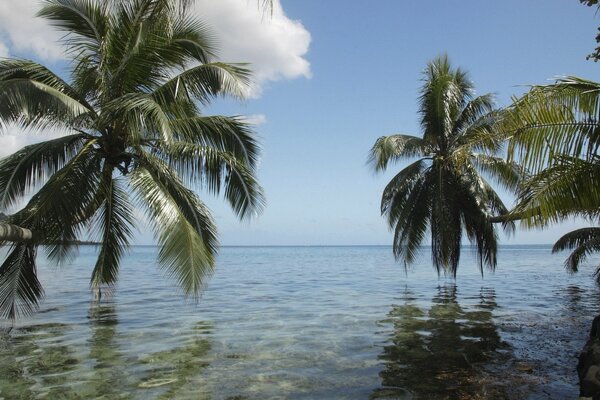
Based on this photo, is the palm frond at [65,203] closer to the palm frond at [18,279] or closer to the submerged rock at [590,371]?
the palm frond at [18,279]

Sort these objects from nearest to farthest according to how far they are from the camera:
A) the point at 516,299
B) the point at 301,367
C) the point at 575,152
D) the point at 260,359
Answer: the point at 575,152
the point at 301,367
the point at 260,359
the point at 516,299

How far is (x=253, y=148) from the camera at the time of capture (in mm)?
11602

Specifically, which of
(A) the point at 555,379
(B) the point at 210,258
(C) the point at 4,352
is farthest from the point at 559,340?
(C) the point at 4,352

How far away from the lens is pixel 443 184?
17234 mm

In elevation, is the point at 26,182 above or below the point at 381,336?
above

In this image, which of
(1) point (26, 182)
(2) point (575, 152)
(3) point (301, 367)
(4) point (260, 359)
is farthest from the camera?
(1) point (26, 182)

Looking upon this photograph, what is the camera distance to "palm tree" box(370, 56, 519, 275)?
1730 centimetres

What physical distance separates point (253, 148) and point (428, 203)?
8.66m

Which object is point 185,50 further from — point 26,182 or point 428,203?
point 428,203

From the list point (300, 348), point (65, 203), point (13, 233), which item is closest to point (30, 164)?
point (65, 203)

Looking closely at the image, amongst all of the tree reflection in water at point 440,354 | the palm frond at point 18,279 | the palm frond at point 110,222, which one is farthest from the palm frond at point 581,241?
the palm frond at point 18,279

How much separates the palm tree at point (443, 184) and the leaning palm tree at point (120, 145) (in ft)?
27.0

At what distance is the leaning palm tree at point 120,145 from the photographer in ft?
27.7

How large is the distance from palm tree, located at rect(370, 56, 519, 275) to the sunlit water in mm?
2165
